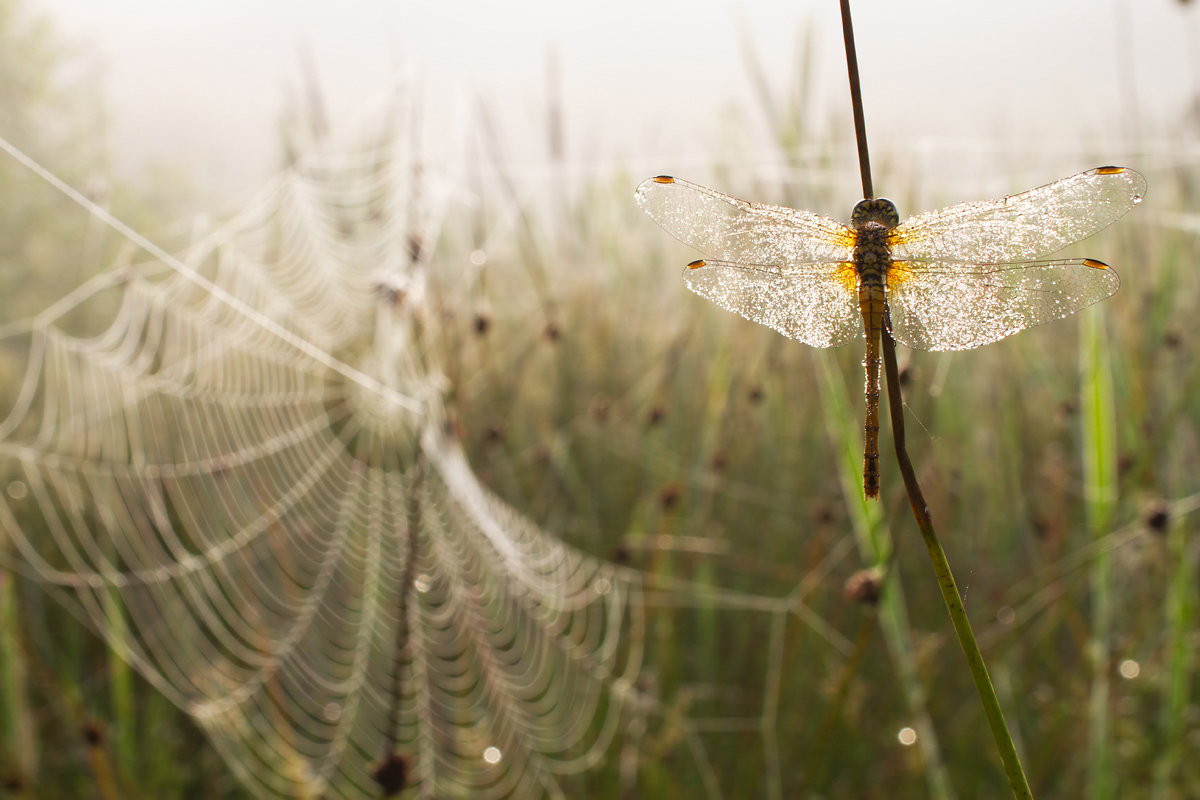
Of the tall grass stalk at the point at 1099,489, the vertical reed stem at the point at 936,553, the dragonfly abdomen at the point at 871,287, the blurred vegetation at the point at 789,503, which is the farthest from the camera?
the blurred vegetation at the point at 789,503

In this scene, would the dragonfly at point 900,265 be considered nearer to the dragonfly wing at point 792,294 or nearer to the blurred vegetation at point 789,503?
the dragonfly wing at point 792,294

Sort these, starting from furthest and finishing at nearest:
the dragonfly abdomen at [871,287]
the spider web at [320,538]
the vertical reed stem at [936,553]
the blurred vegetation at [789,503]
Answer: the spider web at [320,538] → the blurred vegetation at [789,503] → the dragonfly abdomen at [871,287] → the vertical reed stem at [936,553]

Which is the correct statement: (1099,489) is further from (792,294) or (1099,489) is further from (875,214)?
(875,214)

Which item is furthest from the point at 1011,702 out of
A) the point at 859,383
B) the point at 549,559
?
the point at 549,559

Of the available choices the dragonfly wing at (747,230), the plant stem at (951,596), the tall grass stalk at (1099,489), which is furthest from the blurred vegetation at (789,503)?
the plant stem at (951,596)

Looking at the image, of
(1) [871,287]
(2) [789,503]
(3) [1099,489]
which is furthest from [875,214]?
(2) [789,503]

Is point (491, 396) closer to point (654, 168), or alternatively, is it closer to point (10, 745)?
point (654, 168)

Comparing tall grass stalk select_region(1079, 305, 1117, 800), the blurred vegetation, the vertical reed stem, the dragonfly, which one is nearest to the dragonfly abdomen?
the dragonfly
